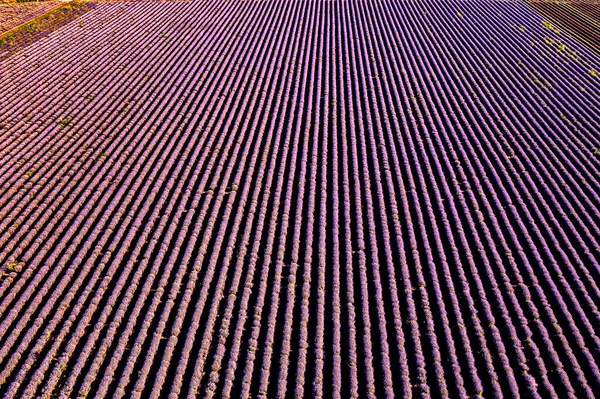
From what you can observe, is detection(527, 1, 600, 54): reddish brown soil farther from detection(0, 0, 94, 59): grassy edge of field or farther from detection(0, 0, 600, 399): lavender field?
detection(0, 0, 94, 59): grassy edge of field

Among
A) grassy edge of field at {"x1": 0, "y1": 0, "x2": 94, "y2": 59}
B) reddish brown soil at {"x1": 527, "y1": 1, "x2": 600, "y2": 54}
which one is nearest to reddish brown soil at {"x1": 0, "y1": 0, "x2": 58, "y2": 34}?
grassy edge of field at {"x1": 0, "y1": 0, "x2": 94, "y2": 59}

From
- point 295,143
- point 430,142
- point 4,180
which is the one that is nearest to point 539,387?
point 430,142

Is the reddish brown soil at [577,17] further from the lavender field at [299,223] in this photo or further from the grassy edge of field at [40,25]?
the grassy edge of field at [40,25]

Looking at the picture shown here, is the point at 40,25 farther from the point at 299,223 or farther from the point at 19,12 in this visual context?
the point at 299,223

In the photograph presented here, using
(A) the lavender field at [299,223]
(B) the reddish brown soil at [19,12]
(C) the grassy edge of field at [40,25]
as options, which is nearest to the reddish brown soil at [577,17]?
(A) the lavender field at [299,223]

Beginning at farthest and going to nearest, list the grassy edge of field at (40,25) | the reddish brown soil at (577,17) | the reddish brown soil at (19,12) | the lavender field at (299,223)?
the reddish brown soil at (19,12) < the reddish brown soil at (577,17) < the grassy edge of field at (40,25) < the lavender field at (299,223)

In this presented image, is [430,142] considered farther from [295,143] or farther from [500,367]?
[500,367]
